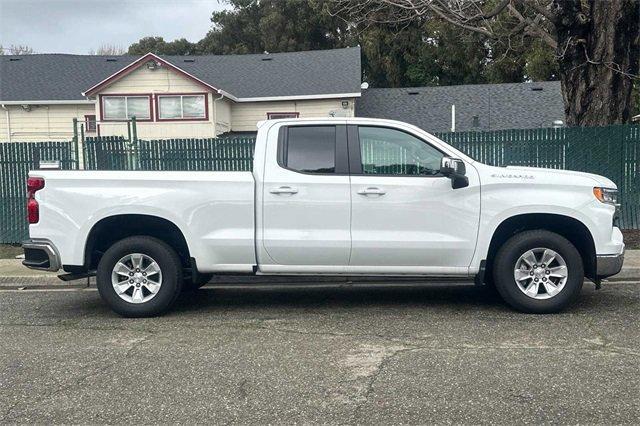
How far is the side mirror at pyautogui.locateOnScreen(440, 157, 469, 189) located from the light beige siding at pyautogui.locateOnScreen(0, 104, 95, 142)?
81.6 feet

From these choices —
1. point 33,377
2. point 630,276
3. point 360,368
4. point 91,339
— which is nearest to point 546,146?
point 630,276

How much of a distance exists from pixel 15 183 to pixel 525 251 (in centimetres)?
939

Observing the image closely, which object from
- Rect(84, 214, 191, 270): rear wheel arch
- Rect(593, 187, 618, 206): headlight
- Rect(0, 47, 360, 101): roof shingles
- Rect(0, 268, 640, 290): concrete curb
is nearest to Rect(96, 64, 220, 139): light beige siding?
Rect(0, 47, 360, 101): roof shingles

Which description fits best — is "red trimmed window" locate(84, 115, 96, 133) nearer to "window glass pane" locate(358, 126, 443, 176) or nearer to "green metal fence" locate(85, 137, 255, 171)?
"green metal fence" locate(85, 137, 255, 171)

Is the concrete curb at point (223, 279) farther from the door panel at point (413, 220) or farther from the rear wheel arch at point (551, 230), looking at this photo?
the rear wheel arch at point (551, 230)

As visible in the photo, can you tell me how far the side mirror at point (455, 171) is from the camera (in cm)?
630

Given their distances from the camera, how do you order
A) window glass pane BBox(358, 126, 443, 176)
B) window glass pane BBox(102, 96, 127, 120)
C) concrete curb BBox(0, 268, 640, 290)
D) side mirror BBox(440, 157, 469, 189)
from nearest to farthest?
side mirror BBox(440, 157, 469, 189)
window glass pane BBox(358, 126, 443, 176)
concrete curb BBox(0, 268, 640, 290)
window glass pane BBox(102, 96, 127, 120)

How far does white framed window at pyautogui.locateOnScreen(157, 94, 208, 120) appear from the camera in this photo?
26484 mm

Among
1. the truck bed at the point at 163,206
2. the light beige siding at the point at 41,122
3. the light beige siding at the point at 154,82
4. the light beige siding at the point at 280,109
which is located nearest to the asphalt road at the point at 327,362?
the truck bed at the point at 163,206

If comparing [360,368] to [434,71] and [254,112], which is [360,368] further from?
[434,71]

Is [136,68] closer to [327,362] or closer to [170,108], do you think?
[170,108]

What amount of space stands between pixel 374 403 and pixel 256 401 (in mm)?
797

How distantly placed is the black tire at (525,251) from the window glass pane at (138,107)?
22.5 m

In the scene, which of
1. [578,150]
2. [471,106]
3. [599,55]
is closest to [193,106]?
[471,106]
